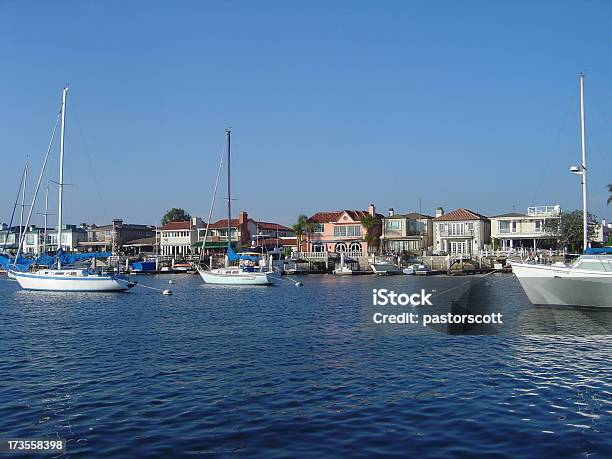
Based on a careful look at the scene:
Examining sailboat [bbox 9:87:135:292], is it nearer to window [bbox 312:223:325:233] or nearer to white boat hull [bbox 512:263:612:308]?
white boat hull [bbox 512:263:612:308]

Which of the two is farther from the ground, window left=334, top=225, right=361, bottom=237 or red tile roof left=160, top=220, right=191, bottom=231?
red tile roof left=160, top=220, right=191, bottom=231

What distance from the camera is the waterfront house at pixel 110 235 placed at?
135000 mm

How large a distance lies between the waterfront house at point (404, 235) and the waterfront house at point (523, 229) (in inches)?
507

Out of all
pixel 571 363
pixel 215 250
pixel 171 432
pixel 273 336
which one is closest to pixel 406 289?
pixel 273 336

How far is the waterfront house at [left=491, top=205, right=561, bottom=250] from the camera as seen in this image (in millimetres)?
89938

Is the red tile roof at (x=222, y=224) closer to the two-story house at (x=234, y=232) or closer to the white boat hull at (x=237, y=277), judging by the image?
the two-story house at (x=234, y=232)

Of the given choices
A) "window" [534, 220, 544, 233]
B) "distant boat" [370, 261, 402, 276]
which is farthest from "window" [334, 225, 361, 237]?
"window" [534, 220, 544, 233]

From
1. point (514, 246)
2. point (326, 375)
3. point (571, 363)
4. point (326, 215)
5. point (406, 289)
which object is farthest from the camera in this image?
point (326, 215)

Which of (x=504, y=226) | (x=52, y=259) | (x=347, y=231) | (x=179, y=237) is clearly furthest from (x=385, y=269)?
(x=179, y=237)

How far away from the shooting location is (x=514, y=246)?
94688mm

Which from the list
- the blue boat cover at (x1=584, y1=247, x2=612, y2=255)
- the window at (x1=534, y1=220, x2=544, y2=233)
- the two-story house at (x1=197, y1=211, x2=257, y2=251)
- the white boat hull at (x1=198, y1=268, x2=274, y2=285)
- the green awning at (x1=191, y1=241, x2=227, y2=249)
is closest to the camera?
the blue boat cover at (x1=584, y1=247, x2=612, y2=255)

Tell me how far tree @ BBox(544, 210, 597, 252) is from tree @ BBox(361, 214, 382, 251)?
90.6 ft

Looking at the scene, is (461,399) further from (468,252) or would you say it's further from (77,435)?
(468,252)

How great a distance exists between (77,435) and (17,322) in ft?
73.6
